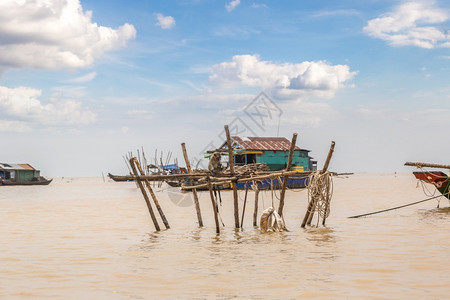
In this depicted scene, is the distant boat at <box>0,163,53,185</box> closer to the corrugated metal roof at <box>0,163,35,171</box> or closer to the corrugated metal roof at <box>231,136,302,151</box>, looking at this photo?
the corrugated metal roof at <box>0,163,35,171</box>

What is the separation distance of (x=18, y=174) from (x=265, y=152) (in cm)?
3516

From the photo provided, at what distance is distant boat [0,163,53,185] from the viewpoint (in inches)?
2233

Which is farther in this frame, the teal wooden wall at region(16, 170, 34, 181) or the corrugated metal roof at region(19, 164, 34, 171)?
the corrugated metal roof at region(19, 164, 34, 171)

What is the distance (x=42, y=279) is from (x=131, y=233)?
569cm

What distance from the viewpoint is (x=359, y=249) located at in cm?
964

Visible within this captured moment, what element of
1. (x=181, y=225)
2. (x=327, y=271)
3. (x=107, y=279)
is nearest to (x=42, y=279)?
(x=107, y=279)

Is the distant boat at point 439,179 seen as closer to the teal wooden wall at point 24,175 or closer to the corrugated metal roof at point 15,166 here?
the corrugated metal roof at point 15,166

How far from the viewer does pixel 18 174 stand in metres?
58.4

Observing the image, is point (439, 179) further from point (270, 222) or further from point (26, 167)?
point (26, 167)

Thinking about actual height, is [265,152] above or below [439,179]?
above

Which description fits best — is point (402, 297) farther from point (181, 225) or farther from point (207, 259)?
point (181, 225)

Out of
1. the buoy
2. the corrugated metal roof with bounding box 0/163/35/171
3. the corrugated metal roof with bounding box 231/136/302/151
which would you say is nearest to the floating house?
the corrugated metal roof with bounding box 231/136/302/151

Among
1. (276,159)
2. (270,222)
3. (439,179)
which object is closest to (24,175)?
(276,159)

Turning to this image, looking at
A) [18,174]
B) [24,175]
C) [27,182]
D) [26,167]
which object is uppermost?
[26,167]
